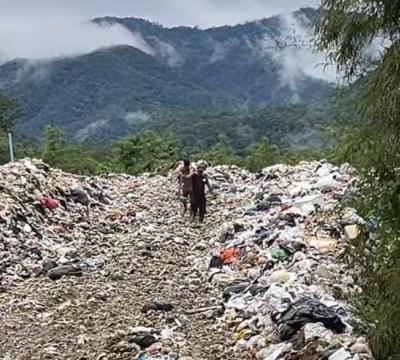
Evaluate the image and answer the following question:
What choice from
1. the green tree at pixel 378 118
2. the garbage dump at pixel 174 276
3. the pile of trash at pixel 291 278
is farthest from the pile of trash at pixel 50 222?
the green tree at pixel 378 118

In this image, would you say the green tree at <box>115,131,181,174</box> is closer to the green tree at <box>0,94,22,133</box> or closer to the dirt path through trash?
the green tree at <box>0,94,22,133</box>

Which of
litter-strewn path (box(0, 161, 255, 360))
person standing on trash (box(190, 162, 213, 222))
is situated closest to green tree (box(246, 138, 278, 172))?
person standing on trash (box(190, 162, 213, 222))

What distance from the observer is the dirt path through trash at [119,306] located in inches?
284

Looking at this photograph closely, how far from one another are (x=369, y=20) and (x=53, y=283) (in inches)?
264

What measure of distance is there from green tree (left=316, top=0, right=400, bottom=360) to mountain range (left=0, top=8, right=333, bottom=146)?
75.3 metres

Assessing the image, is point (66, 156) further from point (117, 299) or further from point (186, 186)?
point (117, 299)

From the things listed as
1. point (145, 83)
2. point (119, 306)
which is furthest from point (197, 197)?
point (145, 83)

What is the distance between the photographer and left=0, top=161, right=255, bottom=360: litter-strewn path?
7.26m

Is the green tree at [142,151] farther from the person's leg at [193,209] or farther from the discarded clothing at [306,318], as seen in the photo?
the discarded clothing at [306,318]

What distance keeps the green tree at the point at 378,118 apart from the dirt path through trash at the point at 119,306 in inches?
94.3

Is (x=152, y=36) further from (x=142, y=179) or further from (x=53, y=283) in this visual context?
(x=53, y=283)

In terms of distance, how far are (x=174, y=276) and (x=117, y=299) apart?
1.26 metres

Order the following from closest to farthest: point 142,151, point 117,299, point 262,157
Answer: point 117,299
point 262,157
point 142,151

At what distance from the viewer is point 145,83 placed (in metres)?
104
